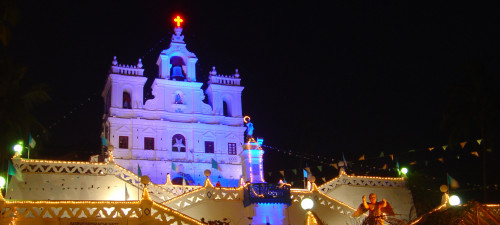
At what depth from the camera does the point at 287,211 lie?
28969mm

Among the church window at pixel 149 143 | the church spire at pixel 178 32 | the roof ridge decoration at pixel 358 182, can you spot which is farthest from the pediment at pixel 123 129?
the roof ridge decoration at pixel 358 182

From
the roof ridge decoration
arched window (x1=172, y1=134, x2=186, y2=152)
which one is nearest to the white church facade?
arched window (x1=172, y1=134, x2=186, y2=152)

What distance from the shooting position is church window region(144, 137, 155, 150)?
4544 cm

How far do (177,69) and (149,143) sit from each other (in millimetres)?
7798

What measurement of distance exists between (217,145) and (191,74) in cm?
690

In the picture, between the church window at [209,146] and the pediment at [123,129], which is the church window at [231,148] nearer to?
the church window at [209,146]

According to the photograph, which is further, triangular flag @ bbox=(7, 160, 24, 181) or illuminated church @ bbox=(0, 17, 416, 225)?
triangular flag @ bbox=(7, 160, 24, 181)

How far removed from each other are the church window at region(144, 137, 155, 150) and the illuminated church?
0.08 meters

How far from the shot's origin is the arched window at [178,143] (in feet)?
154

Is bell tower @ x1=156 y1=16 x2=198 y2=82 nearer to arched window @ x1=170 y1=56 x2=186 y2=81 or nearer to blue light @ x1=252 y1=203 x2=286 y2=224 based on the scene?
arched window @ x1=170 y1=56 x2=186 y2=81

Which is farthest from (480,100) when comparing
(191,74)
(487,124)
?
(191,74)

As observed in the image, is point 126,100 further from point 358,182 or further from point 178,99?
point 358,182

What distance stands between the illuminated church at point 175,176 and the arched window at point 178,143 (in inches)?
3.3

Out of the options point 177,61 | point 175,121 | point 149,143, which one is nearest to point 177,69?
point 177,61
